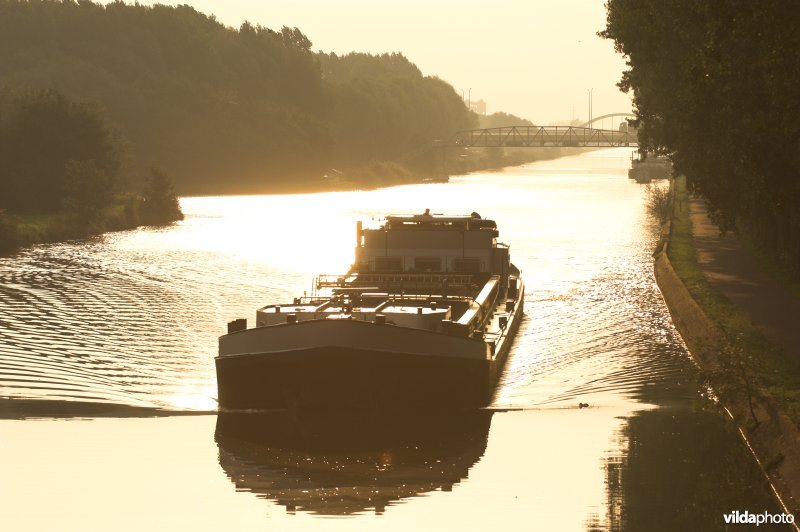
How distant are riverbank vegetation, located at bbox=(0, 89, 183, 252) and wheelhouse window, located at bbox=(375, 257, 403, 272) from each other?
48486 millimetres

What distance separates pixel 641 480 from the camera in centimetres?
2625

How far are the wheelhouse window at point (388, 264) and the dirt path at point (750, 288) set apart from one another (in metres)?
10.4

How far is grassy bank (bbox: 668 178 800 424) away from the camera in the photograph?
90.4ft

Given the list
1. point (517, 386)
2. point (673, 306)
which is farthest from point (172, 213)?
point (517, 386)

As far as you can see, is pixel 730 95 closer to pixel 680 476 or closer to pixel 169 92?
pixel 680 476

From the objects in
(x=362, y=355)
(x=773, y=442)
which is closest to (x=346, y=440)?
A: (x=362, y=355)

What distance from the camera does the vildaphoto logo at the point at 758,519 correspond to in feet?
73.8

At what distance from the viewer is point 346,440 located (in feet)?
97.6

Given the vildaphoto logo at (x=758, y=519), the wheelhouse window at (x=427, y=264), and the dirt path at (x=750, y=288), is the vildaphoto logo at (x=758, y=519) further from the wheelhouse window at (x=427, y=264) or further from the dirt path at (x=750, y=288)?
the wheelhouse window at (x=427, y=264)

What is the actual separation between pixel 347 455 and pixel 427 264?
54.1 feet

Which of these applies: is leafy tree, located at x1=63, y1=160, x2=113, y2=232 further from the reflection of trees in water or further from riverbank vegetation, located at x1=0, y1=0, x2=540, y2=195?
the reflection of trees in water

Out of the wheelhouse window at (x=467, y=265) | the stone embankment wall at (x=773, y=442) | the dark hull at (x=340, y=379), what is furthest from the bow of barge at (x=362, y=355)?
the wheelhouse window at (x=467, y=265)

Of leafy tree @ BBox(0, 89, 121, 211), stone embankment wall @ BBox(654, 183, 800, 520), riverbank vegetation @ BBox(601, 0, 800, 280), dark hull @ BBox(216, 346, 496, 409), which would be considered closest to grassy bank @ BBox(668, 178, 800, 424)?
stone embankment wall @ BBox(654, 183, 800, 520)

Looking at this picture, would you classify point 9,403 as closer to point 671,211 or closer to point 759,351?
point 759,351
